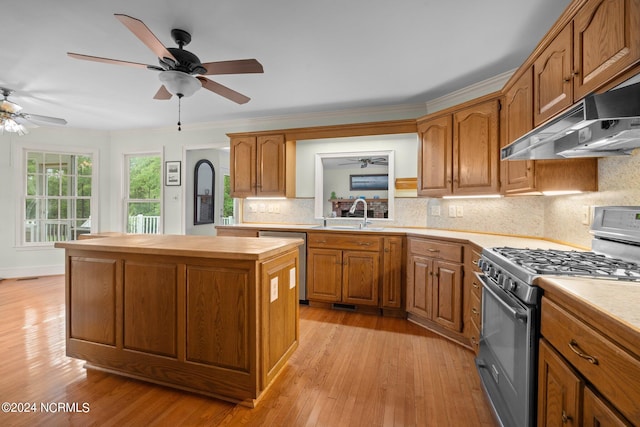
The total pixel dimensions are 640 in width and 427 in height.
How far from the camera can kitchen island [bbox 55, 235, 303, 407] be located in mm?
1777

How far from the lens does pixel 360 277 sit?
3.36m

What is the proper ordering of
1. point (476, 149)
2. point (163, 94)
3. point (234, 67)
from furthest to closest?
point (476, 149)
point (163, 94)
point (234, 67)

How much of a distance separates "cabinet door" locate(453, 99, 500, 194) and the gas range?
96cm

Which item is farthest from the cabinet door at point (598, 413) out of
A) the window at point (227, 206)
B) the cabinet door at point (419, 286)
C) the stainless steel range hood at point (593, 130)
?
the window at point (227, 206)

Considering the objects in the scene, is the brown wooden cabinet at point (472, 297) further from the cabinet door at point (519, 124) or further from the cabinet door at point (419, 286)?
the cabinet door at point (519, 124)

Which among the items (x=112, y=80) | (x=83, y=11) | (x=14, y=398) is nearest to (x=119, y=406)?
(x=14, y=398)

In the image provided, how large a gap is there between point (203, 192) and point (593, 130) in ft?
19.0

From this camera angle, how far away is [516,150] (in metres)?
1.80

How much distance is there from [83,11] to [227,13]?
998 millimetres

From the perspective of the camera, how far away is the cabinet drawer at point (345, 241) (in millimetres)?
3312

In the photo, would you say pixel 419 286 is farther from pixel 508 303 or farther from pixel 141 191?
pixel 141 191

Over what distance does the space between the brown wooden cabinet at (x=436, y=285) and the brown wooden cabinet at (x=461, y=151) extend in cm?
62

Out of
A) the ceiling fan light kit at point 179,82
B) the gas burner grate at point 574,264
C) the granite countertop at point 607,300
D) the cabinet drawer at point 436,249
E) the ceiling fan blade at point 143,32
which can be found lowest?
the cabinet drawer at point 436,249

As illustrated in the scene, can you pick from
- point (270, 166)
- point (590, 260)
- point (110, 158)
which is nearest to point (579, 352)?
point (590, 260)
